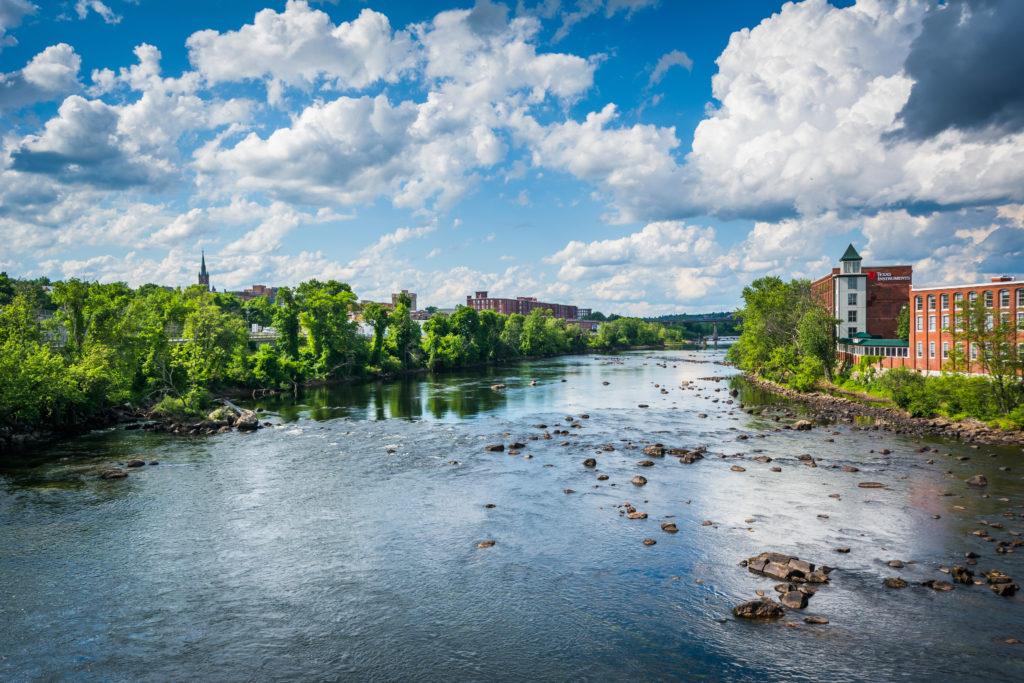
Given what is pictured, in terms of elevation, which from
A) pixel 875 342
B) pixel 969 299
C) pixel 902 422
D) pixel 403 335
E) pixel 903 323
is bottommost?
pixel 902 422

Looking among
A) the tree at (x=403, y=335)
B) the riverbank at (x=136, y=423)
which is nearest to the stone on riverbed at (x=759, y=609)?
the riverbank at (x=136, y=423)

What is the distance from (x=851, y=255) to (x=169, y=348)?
100025 mm

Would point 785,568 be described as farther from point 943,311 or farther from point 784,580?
point 943,311

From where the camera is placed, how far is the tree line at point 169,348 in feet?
162

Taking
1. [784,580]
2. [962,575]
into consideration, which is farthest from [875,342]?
[784,580]

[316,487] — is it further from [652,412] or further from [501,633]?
[652,412]

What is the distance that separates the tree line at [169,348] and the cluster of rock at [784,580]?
5177cm

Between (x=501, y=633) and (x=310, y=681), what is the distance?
6.04 meters

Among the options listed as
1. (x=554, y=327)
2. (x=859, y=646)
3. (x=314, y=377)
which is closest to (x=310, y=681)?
(x=859, y=646)

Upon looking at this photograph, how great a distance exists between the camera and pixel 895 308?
97000 millimetres

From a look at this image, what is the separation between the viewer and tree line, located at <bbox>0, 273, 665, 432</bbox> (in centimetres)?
4947

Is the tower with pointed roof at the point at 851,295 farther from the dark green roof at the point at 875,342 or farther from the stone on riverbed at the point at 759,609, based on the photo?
the stone on riverbed at the point at 759,609

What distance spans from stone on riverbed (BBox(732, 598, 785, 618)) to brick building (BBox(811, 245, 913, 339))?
88.4m

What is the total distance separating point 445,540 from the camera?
2744 cm
